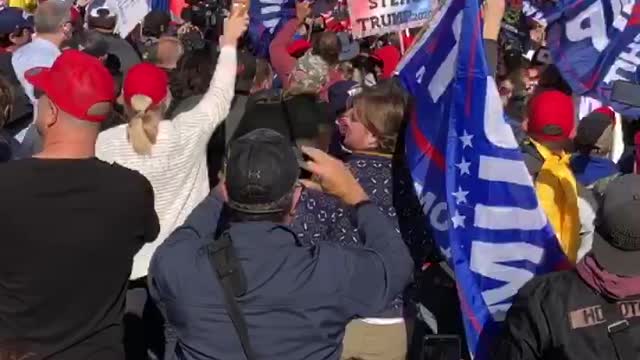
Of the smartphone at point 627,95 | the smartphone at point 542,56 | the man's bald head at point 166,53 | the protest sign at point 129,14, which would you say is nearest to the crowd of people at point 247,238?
the smartphone at point 627,95

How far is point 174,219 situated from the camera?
5227 millimetres

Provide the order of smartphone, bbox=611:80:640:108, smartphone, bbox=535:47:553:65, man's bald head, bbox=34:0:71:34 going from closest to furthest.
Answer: smartphone, bbox=611:80:640:108 < man's bald head, bbox=34:0:71:34 < smartphone, bbox=535:47:553:65

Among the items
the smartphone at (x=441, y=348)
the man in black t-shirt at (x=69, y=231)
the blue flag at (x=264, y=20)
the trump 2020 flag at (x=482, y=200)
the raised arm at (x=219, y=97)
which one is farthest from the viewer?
→ the blue flag at (x=264, y=20)

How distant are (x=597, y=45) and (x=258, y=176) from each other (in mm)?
4298

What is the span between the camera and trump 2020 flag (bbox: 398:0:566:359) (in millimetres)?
3975

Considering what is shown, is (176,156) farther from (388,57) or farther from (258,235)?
(388,57)

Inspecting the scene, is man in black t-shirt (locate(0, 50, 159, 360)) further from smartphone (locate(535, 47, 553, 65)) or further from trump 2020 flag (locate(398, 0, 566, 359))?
smartphone (locate(535, 47, 553, 65))

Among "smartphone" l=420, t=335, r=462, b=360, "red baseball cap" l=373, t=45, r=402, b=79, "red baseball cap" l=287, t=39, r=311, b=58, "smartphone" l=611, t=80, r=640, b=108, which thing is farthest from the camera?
"red baseball cap" l=373, t=45, r=402, b=79

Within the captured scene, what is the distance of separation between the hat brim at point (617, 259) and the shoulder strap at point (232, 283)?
3.49 feet

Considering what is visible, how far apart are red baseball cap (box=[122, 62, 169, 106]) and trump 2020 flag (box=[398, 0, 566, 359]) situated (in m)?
1.58

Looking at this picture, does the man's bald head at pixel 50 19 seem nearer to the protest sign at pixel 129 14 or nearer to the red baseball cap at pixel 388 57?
the protest sign at pixel 129 14

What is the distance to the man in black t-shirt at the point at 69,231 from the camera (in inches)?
141

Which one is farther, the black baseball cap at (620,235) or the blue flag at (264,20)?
the blue flag at (264,20)

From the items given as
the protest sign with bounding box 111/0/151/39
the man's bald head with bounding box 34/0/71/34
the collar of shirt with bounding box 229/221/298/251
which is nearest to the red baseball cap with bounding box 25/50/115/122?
the collar of shirt with bounding box 229/221/298/251
